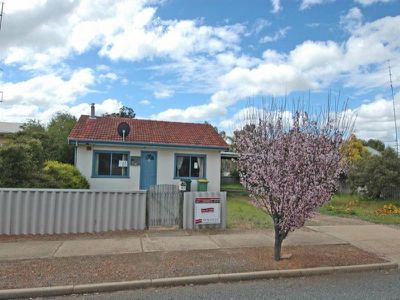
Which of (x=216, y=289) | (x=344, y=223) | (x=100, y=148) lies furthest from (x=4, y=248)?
(x=100, y=148)

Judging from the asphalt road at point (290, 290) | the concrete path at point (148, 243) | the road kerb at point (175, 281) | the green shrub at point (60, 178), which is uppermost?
the green shrub at point (60, 178)

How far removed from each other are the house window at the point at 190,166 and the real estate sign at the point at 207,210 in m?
9.64

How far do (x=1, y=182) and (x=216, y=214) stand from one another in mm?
6042

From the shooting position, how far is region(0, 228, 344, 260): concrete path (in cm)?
792

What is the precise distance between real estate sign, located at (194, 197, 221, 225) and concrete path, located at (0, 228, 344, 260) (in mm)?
734

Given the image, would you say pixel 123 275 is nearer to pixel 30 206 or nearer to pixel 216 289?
pixel 216 289

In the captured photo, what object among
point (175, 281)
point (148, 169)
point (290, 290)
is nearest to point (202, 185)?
point (148, 169)

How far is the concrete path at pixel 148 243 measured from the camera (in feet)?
26.0

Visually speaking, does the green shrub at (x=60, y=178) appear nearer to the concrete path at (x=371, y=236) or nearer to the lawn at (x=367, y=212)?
the concrete path at (x=371, y=236)

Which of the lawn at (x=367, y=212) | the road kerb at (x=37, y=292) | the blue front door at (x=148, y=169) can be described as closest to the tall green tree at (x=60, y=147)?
the blue front door at (x=148, y=169)

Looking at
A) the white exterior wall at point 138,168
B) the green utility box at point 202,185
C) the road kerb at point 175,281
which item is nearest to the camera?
the road kerb at point 175,281

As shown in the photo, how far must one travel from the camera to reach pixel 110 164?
19297mm

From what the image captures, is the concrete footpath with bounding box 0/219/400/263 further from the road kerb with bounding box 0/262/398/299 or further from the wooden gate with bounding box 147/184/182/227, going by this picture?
the road kerb with bounding box 0/262/398/299

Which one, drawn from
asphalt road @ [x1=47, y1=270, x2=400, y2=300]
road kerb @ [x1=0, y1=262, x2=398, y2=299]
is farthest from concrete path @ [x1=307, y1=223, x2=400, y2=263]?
asphalt road @ [x1=47, y1=270, x2=400, y2=300]
